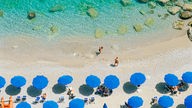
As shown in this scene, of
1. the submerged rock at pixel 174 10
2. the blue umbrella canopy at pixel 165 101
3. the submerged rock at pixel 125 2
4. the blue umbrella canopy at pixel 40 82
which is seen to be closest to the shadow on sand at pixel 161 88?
the blue umbrella canopy at pixel 165 101

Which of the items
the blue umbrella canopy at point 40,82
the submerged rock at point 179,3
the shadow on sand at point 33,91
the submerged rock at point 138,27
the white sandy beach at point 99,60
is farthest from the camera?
the submerged rock at point 179,3

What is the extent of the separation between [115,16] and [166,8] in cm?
535

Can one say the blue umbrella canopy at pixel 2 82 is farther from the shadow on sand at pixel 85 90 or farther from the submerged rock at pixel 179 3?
the submerged rock at pixel 179 3

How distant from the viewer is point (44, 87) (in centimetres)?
3681

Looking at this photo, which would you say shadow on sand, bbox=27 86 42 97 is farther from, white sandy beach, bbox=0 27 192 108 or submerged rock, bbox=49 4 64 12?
submerged rock, bbox=49 4 64 12

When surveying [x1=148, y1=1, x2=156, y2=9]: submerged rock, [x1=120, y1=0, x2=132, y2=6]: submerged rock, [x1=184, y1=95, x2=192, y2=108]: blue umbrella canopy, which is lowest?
[x1=184, y1=95, x2=192, y2=108]: blue umbrella canopy

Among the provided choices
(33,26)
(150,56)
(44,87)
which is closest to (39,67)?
(44,87)

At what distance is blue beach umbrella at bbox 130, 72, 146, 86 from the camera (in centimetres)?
3700

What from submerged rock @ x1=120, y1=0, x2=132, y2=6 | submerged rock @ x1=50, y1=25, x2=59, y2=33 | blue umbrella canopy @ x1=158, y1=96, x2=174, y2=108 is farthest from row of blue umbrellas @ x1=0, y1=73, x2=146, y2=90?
submerged rock @ x1=120, y1=0, x2=132, y2=6

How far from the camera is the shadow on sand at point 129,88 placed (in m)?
37.6

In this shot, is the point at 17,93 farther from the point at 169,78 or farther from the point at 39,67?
the point at 169,78

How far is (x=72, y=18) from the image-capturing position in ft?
149

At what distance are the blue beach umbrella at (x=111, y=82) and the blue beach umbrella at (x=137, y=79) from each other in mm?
1262

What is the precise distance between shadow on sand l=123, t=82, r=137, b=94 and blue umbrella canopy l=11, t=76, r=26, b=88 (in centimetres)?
841
